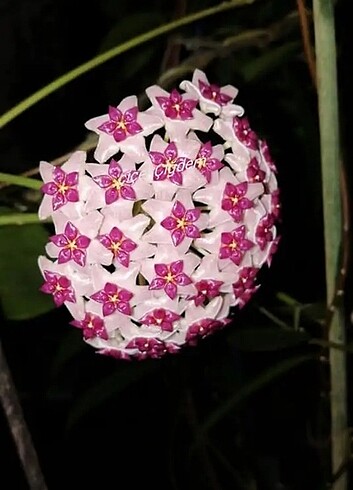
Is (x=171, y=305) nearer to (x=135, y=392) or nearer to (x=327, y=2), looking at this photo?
(x=327, y=2)

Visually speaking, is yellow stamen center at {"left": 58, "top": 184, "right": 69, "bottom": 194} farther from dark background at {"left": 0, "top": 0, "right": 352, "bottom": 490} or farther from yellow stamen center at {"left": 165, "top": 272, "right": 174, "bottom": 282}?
dark background at {"left": 0, "top": 0, "right": 352, "bottom": 490}

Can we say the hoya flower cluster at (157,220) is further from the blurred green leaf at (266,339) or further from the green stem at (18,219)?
the blurred green leaf at (266,339)

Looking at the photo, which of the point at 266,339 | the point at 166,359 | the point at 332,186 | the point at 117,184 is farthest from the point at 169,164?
the point at 166,359

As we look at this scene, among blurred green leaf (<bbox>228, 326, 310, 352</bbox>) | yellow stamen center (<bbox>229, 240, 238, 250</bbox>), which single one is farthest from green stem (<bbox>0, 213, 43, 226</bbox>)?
blurred green leaf (<bbox>228, 326, 310, 352</bbox>)

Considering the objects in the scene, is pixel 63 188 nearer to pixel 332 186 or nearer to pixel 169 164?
pixel 169 164

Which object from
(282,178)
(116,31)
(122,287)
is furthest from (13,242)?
(282,178)

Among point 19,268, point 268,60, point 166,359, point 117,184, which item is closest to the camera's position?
point 117,184
